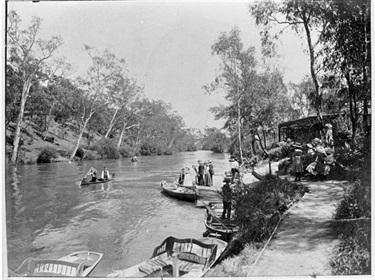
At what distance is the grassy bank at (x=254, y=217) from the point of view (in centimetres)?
443

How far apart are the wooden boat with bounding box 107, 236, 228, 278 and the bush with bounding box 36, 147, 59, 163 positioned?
1400 cm

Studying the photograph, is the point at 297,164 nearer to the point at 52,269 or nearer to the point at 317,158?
the point at 317,158

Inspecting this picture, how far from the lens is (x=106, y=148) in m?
23.0

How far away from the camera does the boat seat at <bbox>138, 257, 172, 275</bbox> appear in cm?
489

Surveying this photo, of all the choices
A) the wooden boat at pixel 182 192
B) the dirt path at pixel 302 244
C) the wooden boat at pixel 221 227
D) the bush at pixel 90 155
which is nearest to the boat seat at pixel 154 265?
the dirt path at pixel 302 244

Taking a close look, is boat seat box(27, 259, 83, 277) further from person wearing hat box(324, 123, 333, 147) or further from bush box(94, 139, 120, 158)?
bush box(94, 139, 120, 158)

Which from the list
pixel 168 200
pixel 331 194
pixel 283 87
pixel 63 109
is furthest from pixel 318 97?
pixel 63 109

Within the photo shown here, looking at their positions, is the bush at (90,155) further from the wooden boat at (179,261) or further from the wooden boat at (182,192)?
the wooden boat at (179,261)

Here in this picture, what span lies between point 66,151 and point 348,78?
1790 cm

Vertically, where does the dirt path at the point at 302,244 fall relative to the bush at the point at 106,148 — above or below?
below

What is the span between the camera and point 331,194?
21.5 ft

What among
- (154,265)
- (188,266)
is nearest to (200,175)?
(154,265)

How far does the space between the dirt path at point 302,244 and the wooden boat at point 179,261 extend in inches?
38.1

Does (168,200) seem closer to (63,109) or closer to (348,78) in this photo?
(348,78)
